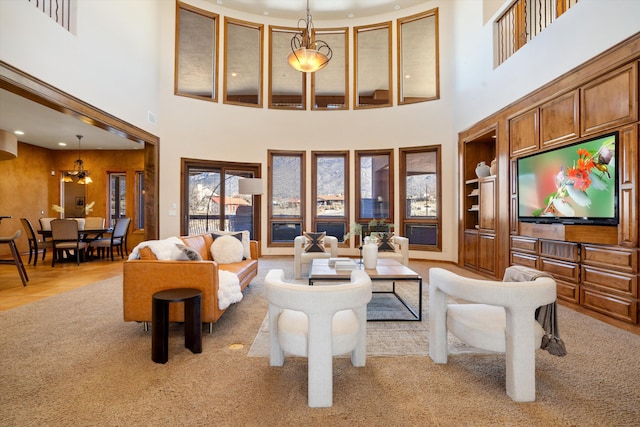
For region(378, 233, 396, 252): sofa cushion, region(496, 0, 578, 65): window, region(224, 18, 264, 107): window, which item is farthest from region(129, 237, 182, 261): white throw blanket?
region(496, 0, 578, 65): window

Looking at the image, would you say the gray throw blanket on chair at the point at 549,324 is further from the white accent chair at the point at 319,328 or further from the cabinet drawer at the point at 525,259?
the cabinet drawer at the point at 525,259

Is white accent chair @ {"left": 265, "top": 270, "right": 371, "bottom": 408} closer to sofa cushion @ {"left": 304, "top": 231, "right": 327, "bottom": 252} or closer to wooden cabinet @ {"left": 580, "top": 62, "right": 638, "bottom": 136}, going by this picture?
wooden cabinet @ {"left": 580, "top": 62, "right": 638, "bottom": 136}

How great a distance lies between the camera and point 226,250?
439cm

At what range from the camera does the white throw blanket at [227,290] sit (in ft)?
9.64

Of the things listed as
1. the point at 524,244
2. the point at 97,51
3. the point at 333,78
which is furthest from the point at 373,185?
the point at 97,51

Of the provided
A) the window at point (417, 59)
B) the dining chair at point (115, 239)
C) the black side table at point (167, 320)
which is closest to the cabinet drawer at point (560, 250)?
the black side table at point (167, 320)

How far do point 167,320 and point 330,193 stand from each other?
18.8ft

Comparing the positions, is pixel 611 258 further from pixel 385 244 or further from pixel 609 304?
pixel 385 244

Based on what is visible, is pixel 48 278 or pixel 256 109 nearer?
pixel 48 278

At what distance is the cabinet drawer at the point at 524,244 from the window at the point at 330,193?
3.76m

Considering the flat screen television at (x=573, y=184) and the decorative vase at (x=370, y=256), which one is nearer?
the flat screen television at (x=573, y=184)

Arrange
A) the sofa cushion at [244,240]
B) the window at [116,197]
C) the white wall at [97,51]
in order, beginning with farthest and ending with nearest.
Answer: the window at [116,197], the sofa cushion at [244,240], the white wall at [97,51]

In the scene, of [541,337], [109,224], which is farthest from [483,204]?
[109,224]

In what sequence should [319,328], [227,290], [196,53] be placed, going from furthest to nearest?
[196,53] → [227,290] → [319,328]
